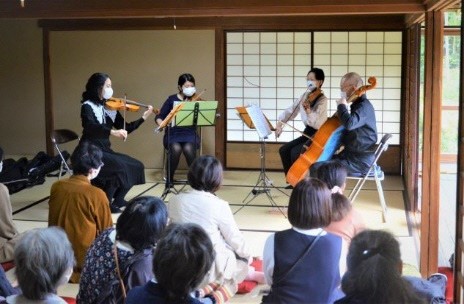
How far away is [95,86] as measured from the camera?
552cm

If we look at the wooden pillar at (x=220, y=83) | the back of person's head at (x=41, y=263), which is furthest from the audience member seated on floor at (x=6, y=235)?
the wooden pillar at (x=220, y=83)

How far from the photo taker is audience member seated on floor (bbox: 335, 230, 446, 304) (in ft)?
5.99

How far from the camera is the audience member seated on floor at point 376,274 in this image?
1825 millimetres

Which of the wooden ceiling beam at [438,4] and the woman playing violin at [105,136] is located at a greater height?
A: the wooden ceiling beam at [438,4]

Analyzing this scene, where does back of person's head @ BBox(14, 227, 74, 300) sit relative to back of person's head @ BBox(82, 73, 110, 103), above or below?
below

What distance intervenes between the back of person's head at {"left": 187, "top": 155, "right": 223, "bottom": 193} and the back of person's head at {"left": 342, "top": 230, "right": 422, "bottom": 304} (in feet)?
4.75

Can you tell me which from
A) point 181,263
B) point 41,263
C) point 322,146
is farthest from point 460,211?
point 322,146

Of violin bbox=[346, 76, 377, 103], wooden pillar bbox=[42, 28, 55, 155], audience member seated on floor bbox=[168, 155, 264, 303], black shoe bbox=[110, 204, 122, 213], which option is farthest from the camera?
wooden pillar bbox=[42, 28, 55, 155]

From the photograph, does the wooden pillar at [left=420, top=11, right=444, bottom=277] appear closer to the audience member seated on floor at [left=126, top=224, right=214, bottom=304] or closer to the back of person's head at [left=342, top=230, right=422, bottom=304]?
the back of person's head at [left=342, top=230, right=422, bottom=304]

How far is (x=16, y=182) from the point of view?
6609 mm

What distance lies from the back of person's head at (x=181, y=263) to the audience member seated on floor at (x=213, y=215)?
1.23 m

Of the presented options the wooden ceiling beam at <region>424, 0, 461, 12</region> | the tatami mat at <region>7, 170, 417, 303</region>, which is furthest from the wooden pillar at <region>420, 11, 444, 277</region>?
the tatami mat at <region>7, 170, 417, 303</region>

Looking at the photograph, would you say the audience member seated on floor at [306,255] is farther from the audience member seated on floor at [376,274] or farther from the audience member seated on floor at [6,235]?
the audience member seated on floor at [6,235]

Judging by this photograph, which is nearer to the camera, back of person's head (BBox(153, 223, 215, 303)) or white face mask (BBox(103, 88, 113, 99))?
back of person's head (BBox(153, 223, 215, 303))
